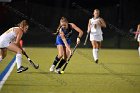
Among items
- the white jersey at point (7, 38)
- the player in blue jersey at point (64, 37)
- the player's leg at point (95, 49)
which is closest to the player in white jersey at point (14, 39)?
the white jersey at point (7, 38)

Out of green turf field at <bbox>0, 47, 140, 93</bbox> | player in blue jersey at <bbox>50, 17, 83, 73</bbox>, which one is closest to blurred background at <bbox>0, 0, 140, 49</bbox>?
green turf field at <bbox>0, 47, 140, 93</bbox>

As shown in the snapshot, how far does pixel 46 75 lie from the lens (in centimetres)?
1349

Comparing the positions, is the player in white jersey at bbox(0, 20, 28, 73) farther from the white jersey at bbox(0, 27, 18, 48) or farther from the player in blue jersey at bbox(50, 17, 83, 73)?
the player in blue jersey at bbox(50, 17, 83, 73)

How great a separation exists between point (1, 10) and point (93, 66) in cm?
1380

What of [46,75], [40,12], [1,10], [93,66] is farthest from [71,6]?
[46,75]

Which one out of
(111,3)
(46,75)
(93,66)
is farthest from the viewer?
(111,3)

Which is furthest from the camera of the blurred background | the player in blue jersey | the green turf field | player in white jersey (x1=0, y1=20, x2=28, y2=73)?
the blurred background

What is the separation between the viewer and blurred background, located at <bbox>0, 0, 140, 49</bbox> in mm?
28656

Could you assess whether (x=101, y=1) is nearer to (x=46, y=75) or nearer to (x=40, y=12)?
(x=40, y=12)

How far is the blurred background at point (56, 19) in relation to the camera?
2866 centimetres

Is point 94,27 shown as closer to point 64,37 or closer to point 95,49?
point 95,49

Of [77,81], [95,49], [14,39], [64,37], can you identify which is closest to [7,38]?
[14,39]

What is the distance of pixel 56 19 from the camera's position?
96.1 ft

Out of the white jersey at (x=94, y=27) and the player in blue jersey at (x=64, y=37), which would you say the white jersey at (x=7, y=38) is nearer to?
the player in blue jersey at (x=64, y=37)
